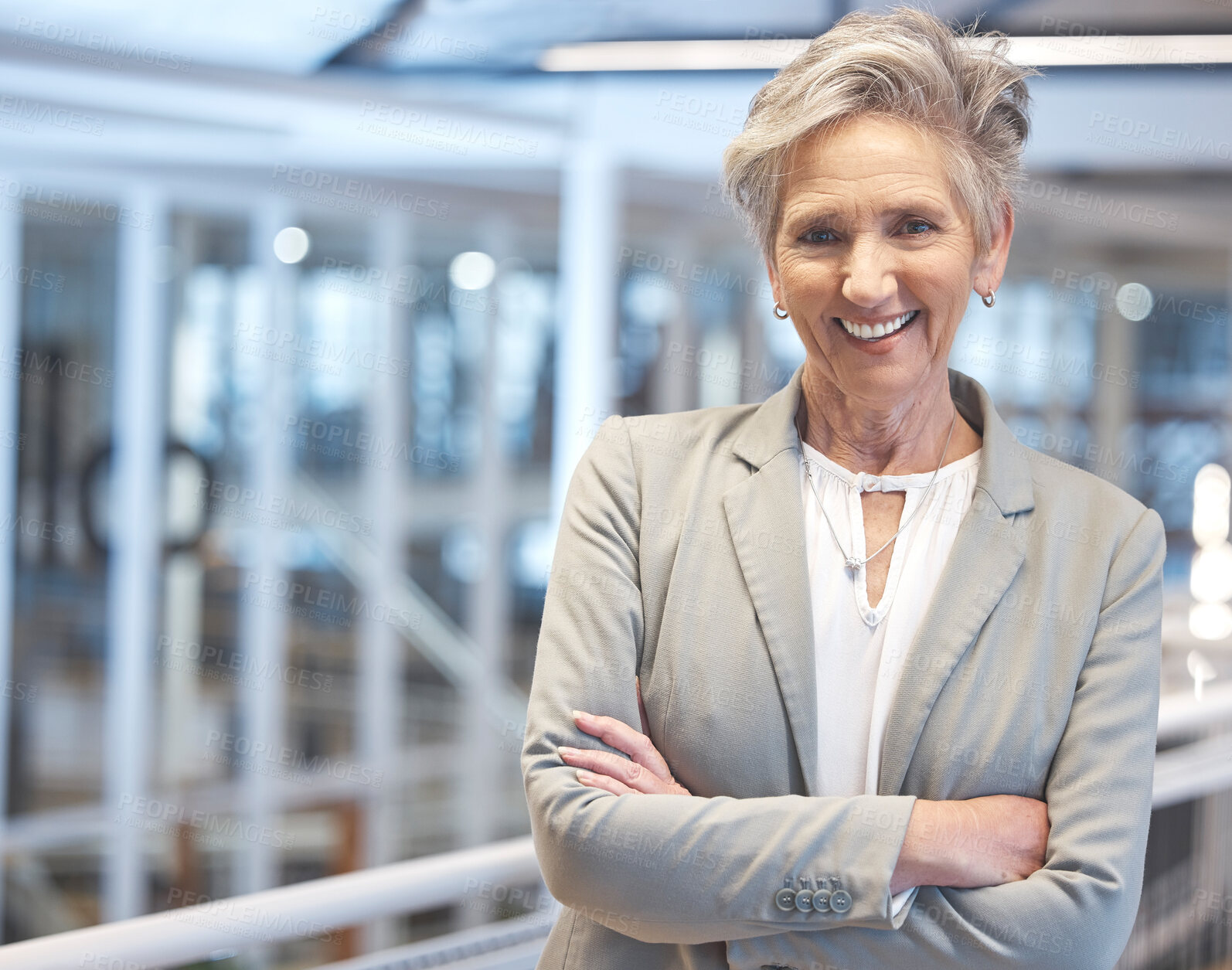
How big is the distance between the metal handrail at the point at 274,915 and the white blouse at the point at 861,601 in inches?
21.9

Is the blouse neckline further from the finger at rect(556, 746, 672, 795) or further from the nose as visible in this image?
the finger at rect(556, 746, 672, 795)

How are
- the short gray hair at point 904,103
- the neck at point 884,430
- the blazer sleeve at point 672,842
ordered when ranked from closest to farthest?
the blazer sleeve at point 672,842 < the short gray hair at point 904,103 < the neck at point 884,430

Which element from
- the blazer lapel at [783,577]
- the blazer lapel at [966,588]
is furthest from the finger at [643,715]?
the blazer lapel at [966,588]

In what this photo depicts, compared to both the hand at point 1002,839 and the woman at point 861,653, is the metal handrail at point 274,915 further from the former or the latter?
the hand at point 1002,839

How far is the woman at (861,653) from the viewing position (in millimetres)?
1127

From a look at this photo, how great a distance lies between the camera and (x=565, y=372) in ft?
12.2

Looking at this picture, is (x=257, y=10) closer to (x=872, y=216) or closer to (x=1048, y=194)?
(x=872, y=216)

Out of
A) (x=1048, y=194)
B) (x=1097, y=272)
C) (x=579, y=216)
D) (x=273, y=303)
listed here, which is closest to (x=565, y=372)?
(x=579, y=216)

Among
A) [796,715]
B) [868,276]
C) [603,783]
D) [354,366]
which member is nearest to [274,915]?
[603,783]

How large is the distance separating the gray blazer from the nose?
227 millimetres

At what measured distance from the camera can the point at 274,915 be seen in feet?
4.43

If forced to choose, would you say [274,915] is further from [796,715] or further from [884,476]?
[884,476]

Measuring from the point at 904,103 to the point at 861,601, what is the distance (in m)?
0.55

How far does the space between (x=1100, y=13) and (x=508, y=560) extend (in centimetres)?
401
